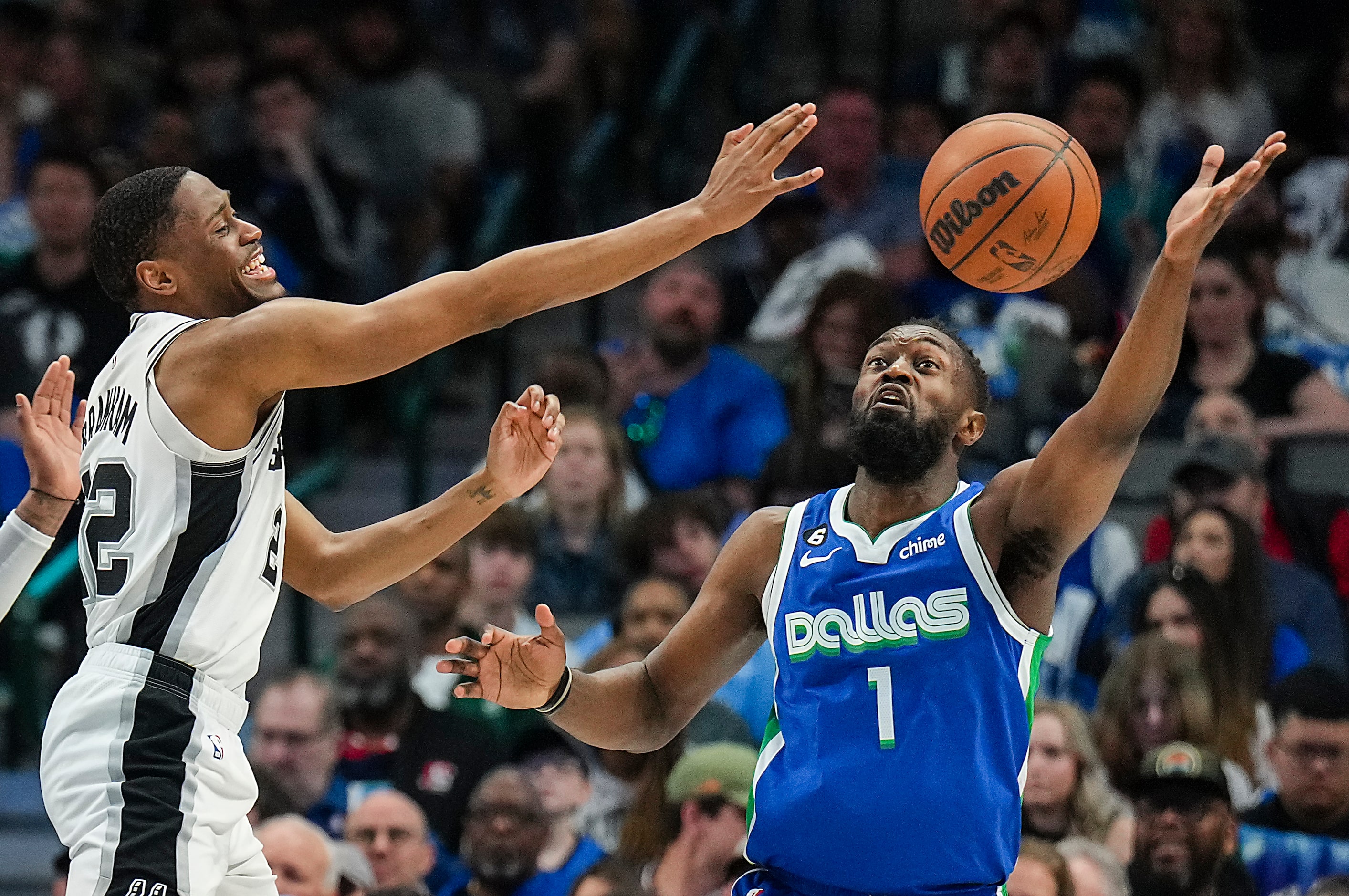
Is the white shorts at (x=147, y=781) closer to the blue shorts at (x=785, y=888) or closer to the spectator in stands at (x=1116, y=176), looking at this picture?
the blue shorts at (x=785, y=888)

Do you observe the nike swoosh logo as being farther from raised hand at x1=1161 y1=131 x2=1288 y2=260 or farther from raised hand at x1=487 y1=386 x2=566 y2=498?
raised hand at x1=1161 y1=131 x2=1288 y2=260

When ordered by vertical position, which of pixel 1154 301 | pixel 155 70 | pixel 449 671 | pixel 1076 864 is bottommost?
pixel 1076 864

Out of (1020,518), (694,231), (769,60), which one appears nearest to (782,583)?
(1020,518)

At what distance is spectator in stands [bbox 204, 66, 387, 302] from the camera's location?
10016mm

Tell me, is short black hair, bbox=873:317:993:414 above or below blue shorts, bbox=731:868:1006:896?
above

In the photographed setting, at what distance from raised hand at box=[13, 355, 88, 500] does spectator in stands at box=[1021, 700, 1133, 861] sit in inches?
133

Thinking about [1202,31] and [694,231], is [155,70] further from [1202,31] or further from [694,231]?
[694,231]

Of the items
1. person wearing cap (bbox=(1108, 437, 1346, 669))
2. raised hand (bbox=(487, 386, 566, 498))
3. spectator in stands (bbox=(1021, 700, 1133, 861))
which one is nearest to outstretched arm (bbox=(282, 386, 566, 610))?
raised hand (bbox=(487, 386, 566, 498))

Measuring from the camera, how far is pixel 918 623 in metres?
4.34

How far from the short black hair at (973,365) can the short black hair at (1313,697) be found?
2350mm

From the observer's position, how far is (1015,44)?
989 centimetres

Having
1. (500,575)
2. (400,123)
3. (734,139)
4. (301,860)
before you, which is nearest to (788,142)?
(734,139)

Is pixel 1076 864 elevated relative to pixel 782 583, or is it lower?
lower

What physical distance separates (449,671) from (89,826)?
2.90ft
